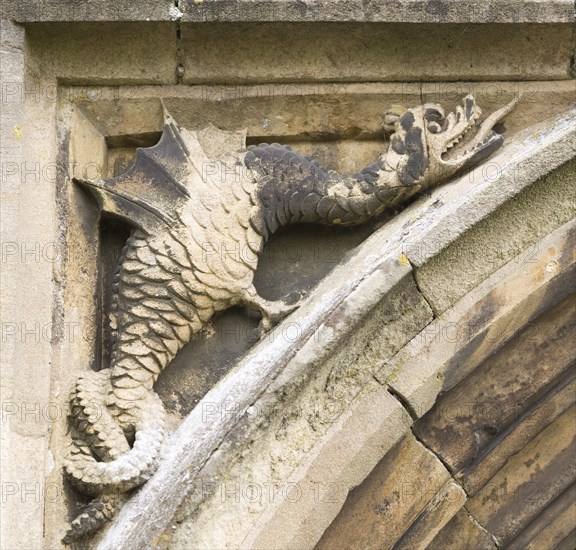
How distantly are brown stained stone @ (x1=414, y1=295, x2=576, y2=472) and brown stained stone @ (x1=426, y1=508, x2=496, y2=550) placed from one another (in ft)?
0.87

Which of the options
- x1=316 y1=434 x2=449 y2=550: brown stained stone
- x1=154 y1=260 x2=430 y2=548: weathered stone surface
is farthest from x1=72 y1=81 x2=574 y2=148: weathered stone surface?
x1=316 y1=434 x2=449 y2=550: brown stained stone

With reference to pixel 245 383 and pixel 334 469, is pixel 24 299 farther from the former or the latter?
pixel 334 469

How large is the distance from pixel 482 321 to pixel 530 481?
72cm

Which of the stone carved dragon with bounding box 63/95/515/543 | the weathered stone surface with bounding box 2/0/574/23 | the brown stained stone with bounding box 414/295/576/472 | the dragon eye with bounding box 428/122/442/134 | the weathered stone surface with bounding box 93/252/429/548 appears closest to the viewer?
the weathered stone surface with bounding box 93/252/429/548

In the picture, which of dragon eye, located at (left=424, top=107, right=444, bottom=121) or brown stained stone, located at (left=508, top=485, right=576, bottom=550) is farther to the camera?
brown stained stone, located at (left=508, top=485, right=576, bottom=550)

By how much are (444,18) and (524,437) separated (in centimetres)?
139

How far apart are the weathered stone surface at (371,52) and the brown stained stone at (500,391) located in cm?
84

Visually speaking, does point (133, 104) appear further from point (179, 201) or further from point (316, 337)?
point (316, 337)

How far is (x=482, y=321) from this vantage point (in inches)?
113

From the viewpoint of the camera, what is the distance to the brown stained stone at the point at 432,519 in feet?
9.89

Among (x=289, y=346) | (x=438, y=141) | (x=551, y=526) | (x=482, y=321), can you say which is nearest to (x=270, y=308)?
(x=289, y=346)

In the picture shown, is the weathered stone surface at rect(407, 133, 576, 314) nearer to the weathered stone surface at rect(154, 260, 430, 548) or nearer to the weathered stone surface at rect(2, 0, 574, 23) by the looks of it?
the weathered stone surface at rect(154, 260, 430, 548)

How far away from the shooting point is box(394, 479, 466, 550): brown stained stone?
3016 mm

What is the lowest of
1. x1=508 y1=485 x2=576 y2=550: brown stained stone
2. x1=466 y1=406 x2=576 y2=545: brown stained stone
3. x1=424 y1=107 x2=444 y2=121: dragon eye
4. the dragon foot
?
x1=508 y1=485 x2=576 y2=550: brown stained stone
